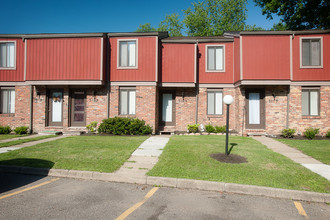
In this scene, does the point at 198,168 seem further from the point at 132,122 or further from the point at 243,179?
the point at 132,122

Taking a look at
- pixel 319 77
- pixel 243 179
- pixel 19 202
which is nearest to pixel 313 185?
pixel 243 179

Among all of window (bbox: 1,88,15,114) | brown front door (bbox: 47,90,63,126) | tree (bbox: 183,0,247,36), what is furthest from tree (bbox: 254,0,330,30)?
window (bbox: 1,88,15,114)

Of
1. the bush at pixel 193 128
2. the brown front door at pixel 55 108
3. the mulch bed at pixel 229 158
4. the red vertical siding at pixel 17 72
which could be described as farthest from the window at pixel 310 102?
the red vertical siding at pixel 17 72

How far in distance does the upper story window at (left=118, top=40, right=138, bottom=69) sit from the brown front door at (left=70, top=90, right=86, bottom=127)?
3.40 m

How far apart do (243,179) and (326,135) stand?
11.1 metres

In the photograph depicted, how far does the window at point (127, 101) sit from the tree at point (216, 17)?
1003 inches

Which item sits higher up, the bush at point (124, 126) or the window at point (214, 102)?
the window at point (214, 102)

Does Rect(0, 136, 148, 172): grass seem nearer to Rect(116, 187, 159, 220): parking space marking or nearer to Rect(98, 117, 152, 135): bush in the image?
Rect(116, 187, 159, 220): parking space marking

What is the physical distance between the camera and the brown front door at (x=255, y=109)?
15.1m

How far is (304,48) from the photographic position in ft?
47.8

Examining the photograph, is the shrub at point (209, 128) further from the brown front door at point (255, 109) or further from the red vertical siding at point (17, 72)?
the red vertical siding at point (17, 72)

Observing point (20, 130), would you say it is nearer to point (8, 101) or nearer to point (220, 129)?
point (8, 101)

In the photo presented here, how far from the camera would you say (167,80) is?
51.9 feet

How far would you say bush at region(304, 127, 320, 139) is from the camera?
13.4 m
